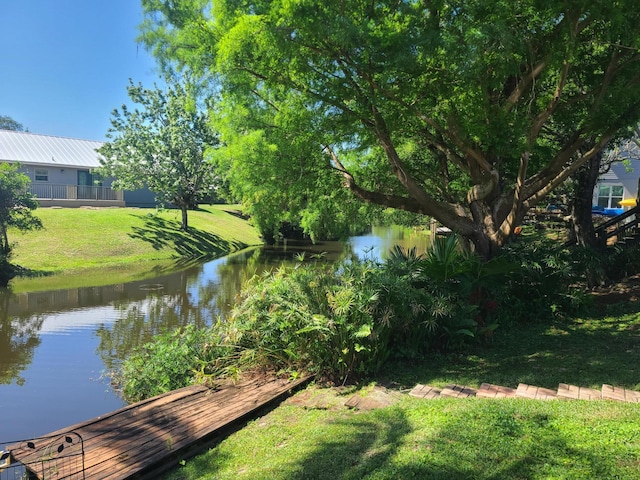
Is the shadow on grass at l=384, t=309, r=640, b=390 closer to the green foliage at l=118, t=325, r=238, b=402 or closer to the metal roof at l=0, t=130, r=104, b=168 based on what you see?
the green foliage at l=118, t=325, r=238, b=402

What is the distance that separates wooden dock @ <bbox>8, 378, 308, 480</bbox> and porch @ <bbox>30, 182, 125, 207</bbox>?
92.7 feet

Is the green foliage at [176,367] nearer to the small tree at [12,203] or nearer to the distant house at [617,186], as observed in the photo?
the small tree at [12,203]

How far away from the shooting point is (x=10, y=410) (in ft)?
24.6

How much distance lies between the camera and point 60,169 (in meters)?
34.5

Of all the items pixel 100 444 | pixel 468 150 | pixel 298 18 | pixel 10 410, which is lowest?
pixel 10 410

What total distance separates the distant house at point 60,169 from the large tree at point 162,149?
9.34 ft

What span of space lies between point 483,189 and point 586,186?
14.9 ft

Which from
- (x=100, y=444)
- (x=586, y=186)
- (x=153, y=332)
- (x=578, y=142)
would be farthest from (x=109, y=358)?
(x=586, y=186)

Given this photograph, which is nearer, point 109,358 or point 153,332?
point 109,358

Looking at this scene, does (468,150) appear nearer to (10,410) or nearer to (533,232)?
(10,410)

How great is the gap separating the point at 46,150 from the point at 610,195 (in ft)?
135

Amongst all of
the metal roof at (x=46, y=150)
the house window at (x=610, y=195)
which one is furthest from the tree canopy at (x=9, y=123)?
the house window at (x=610, y=195)

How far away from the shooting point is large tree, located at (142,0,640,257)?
24.0ft

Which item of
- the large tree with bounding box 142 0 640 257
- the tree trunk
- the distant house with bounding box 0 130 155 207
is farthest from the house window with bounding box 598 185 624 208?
the distant house with bounding box 0 130 155 207
